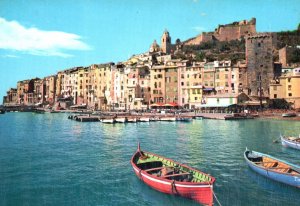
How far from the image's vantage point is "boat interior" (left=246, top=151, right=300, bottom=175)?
67.6ft

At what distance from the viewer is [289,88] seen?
238 feet

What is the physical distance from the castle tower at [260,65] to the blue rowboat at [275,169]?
58.7 m

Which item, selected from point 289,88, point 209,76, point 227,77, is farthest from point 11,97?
point 289,88

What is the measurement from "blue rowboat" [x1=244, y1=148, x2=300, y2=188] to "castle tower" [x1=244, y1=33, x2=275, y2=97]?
5871 centimetres

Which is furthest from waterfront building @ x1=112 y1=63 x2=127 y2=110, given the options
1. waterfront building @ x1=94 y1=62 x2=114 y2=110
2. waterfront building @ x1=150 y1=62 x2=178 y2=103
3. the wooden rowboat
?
the wooden rowboat

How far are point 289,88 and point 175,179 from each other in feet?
206

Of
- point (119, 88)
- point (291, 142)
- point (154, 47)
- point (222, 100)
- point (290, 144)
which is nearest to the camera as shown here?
point (291, 142)

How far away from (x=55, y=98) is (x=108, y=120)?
274 ft

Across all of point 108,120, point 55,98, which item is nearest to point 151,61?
point 108,120

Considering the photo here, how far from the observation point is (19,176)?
22.9 meters

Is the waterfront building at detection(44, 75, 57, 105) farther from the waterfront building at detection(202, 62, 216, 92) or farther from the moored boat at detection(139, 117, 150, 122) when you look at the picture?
the moored boat at detection(139, 117, 150, 122)

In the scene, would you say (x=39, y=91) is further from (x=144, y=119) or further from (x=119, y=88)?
(x=144, y=119)

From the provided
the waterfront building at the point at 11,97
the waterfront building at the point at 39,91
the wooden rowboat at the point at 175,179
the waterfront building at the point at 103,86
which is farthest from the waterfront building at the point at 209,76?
the waterfront building at the point at 11,97

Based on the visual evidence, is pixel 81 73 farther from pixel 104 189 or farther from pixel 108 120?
pixel 104 189
